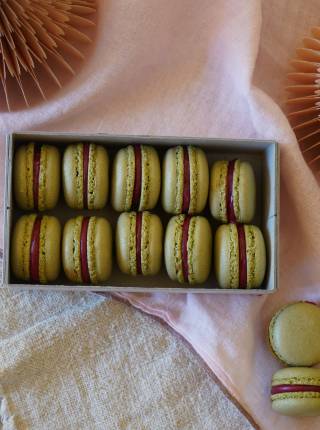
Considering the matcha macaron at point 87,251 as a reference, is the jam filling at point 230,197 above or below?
above

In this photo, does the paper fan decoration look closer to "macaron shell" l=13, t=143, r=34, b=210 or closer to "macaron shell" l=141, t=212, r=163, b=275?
"macaron shell" l=13, t=143, r=34, b=210

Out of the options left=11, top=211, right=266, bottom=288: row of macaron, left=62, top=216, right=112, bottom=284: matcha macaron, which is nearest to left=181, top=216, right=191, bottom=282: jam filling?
left=11, top=211, right=266, bottom=288: row of macaron

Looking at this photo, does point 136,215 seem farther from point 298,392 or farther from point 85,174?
point 298,392

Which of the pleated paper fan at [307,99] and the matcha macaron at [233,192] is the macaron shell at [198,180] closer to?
the matcha macaron at [233,192]

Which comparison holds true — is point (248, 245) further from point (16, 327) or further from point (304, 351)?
point (16, 327)

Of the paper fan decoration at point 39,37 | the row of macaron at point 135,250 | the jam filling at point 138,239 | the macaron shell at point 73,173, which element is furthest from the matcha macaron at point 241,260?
the paper fan decoration at point 39,37

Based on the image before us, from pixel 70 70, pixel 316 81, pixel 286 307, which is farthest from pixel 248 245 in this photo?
pixel 70 70
